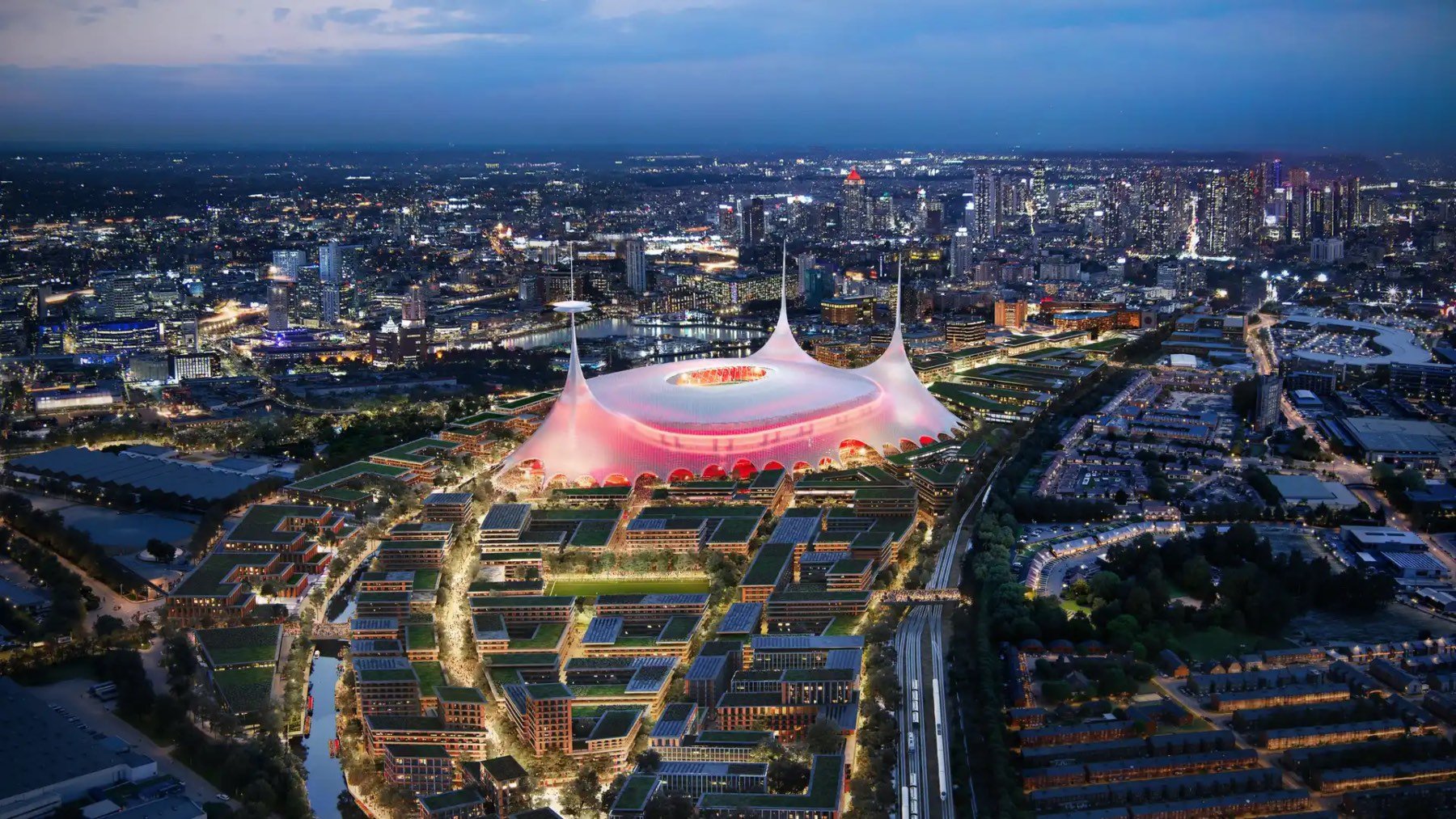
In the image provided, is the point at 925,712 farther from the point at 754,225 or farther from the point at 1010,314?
the point at 754,225

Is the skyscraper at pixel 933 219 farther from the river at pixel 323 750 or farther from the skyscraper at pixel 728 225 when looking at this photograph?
the river at pixel 323 750

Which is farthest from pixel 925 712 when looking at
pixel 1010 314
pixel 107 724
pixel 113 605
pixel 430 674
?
pixel 1010 314

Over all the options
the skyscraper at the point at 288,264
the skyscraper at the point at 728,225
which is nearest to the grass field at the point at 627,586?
the skyscraper at the point at 288,264

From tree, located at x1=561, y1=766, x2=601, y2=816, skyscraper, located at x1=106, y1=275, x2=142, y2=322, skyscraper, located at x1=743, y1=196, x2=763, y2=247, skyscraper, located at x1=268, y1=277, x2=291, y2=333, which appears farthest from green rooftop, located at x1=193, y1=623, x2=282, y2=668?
skyscraper, located at x1=743, y1=196, x2=763, y2=247

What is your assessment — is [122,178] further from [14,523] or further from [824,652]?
[824,652]

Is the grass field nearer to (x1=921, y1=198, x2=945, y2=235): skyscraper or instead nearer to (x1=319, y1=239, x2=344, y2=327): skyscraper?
(x1=319, y1=239, x2=344, y2=327): skyscraper
